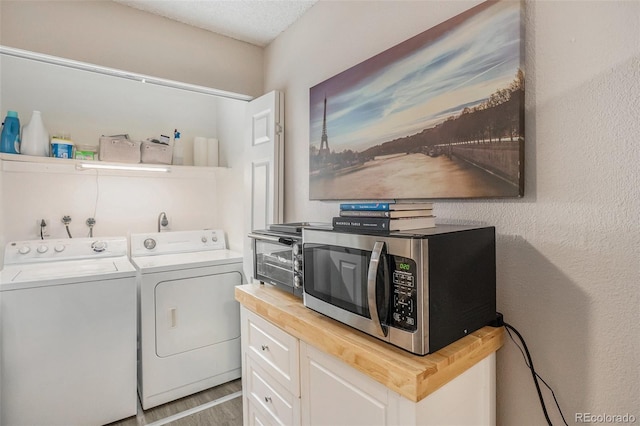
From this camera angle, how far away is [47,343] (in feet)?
5.99

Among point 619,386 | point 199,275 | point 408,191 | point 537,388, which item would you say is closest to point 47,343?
point 199,275

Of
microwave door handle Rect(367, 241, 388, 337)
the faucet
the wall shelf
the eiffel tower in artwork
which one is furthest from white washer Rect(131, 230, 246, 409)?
microwave door handle Rect(367, 241, 388, 337)

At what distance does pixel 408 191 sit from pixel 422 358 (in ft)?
2.31

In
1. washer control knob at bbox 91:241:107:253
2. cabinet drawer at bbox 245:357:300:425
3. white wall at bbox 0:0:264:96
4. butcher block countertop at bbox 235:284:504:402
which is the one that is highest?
white wall at bbox 0:0:264:96

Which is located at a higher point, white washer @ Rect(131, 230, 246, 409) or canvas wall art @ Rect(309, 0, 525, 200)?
canvas wall art @ Rect(309, 0, 525, 200)

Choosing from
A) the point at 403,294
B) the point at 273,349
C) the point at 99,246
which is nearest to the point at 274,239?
the point at 273,349

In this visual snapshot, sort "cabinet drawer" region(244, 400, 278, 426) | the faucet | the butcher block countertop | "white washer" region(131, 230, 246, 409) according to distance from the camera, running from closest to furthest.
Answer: the butcher block countertop < "cabinet drawer" region(244, 400, 278, 426) < "white washer" region(131, 230, 246, 409) < the faucet

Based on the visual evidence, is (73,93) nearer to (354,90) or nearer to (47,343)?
(47,343)

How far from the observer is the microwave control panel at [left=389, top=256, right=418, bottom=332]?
88 cm

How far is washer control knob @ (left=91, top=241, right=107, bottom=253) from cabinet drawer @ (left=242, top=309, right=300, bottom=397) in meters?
1.58

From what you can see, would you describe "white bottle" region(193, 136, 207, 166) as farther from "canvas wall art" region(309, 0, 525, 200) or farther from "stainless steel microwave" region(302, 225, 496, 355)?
"stainless steel microwave" region(302, 225, 496, 355)

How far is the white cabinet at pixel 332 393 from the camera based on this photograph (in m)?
0.91

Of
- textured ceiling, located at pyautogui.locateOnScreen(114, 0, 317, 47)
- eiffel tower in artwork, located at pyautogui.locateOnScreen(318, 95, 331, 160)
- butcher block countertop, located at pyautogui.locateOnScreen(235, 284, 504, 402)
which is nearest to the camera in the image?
butcher block countertop, located at pyautogui.locateOnScreen(235, 284, 504, 402)

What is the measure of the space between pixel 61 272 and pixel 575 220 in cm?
259
